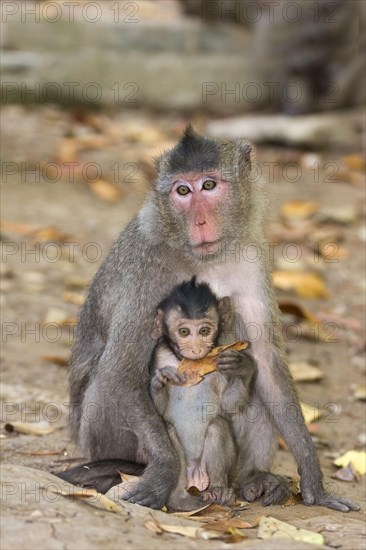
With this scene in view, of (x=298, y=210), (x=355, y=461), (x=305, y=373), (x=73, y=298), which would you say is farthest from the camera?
(x=298, y=210)

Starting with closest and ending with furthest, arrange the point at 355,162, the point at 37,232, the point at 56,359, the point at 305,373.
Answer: the point at 56,359 < the point at 305,373 < the point at 37,232 < the point at 355,162

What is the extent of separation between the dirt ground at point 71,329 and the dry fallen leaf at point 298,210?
0.25 ft

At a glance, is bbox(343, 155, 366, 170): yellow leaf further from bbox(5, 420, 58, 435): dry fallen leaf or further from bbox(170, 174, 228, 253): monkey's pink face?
bbox(170, 174, 228, 253): monkey's pink face

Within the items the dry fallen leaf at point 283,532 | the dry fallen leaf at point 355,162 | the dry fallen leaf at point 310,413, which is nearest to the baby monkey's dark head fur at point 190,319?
the dry fallen leaf at point 283,532

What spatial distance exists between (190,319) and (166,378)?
0.29m

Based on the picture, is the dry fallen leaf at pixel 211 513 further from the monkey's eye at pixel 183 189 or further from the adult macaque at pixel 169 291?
the monkey's eye at pixel 183 189

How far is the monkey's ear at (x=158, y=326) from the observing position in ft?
14.4

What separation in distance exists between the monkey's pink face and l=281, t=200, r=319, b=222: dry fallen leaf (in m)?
4.59

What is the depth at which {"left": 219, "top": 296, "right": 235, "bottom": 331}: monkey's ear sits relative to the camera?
4.52 meters

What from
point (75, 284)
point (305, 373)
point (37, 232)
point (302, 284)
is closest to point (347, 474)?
point (305, 373)

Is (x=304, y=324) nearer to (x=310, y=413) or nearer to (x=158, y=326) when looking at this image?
(x=310, y=413)

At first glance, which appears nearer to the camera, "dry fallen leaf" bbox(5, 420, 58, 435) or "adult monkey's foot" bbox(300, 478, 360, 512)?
"adult monkey's foot" bbox(300, 478, 360, 512)

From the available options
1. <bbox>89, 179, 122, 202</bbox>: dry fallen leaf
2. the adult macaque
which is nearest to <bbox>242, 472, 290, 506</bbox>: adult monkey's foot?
the adult macaque

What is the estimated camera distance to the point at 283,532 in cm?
370
